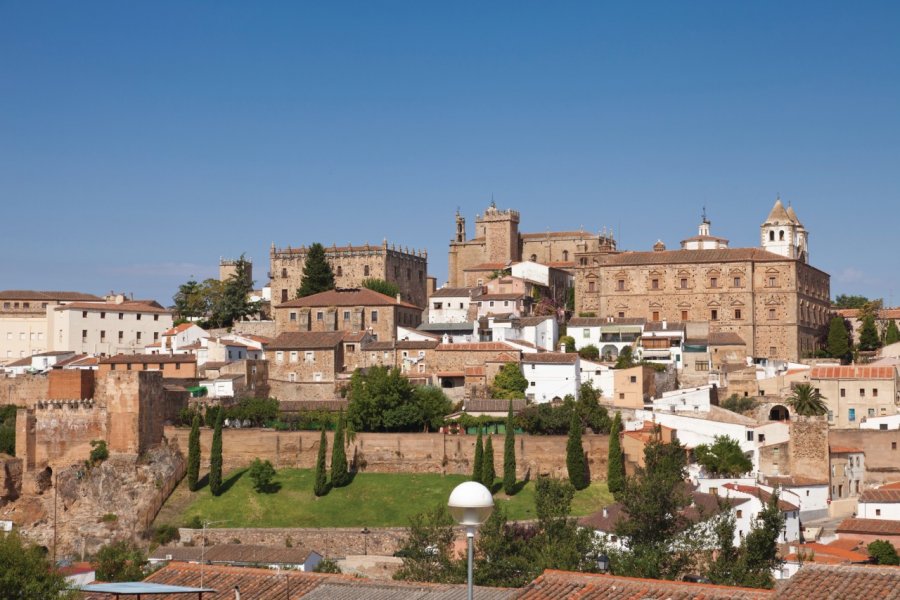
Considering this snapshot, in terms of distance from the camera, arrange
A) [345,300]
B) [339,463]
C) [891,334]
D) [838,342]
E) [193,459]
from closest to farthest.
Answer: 1. [339,463]
2. [193,459]
3. [345,300]
4. [838,342]
5. [891,334]

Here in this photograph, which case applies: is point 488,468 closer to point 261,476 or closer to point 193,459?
point 261,476

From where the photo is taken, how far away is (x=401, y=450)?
52500 mm

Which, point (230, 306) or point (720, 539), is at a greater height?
point (230, 306)

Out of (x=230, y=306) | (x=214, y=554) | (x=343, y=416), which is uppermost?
(x=230, y=306)

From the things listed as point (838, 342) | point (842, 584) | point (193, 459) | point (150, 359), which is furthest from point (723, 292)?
point (842, 584)

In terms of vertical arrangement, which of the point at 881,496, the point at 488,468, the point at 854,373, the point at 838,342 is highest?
the point at 838,342

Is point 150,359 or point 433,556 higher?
point 150,359

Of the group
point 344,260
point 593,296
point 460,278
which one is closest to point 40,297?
point 344,260

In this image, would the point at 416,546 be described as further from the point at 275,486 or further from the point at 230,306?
the point at 230,306

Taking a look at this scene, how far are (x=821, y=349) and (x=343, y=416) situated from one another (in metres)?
31.7

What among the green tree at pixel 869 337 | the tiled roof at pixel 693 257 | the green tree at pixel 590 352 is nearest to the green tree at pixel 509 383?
the green tree at pixel 590 352

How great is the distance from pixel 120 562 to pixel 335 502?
12778 millimetres

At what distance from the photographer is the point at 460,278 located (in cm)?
8719

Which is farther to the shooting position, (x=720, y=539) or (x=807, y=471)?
(x=807, y=471)
